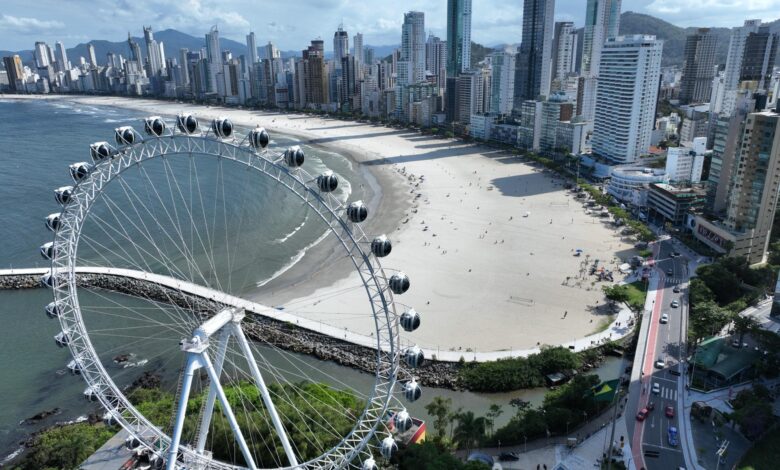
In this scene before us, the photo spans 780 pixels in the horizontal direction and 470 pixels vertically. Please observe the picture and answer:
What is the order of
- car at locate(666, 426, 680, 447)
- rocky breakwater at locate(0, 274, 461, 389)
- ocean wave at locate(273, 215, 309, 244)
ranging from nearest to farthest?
car at locate(666, 426, 680, 447) → rocky breakwater at locate(0, 274, 461, 389) → ocean wave at locate(273, 215, 309, 244)

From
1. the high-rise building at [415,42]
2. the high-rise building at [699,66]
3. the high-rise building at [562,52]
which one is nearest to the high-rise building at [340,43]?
the high-rise building at [415,42]

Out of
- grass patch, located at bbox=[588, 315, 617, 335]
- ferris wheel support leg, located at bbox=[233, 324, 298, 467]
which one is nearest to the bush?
ferris wheel support leg, located at bbox=[233, 324, 298, 467]

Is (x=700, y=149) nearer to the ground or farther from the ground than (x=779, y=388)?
farther from the ground

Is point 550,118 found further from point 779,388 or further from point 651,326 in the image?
point 779,388

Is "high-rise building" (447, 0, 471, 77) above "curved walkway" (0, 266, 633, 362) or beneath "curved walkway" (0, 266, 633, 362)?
above

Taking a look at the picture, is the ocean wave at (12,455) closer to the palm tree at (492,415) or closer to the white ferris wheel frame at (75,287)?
the white ferris wheel frame at (75,287)

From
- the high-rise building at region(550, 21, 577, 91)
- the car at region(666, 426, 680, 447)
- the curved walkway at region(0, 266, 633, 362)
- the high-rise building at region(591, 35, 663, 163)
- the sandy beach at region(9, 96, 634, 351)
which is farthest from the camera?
the high-rise building at region(550, 21, 577, 91)

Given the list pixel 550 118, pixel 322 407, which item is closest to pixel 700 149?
pixel 550 118

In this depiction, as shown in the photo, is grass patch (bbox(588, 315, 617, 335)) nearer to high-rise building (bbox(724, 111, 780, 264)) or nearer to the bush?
high-rise building (bbox(724, 111, 780, 264))
